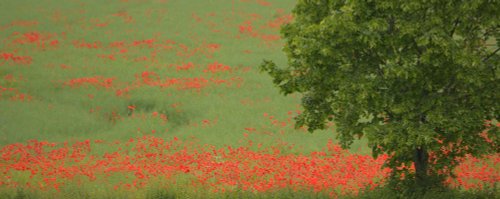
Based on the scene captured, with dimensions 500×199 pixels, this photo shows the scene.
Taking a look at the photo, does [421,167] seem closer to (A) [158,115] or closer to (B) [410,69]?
(B) [410,69]

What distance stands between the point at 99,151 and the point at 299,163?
304 inches

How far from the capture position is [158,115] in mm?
25844

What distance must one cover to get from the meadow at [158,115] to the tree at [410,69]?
107 inches

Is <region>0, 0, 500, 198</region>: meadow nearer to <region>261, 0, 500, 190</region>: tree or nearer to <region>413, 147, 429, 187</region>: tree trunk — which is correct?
<region>413, 147, 429, 187</region>: tree trunk

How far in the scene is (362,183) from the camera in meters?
16.8

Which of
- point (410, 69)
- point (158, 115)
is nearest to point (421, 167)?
point (410, 69)

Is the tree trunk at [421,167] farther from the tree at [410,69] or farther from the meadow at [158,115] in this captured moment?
the meadow at [158,115]

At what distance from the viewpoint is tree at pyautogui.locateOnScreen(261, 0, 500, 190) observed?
12586 mm

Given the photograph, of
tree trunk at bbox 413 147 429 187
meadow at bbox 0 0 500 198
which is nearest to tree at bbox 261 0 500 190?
tree trunk at bbox 413 147 429 187

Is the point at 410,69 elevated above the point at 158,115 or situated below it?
below

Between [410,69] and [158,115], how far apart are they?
1550cm

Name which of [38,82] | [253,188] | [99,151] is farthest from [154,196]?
[38,82]

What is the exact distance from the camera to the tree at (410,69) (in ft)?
41.3

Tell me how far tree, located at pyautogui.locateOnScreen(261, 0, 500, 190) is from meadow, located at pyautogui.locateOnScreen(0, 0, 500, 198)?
2.73 metres
